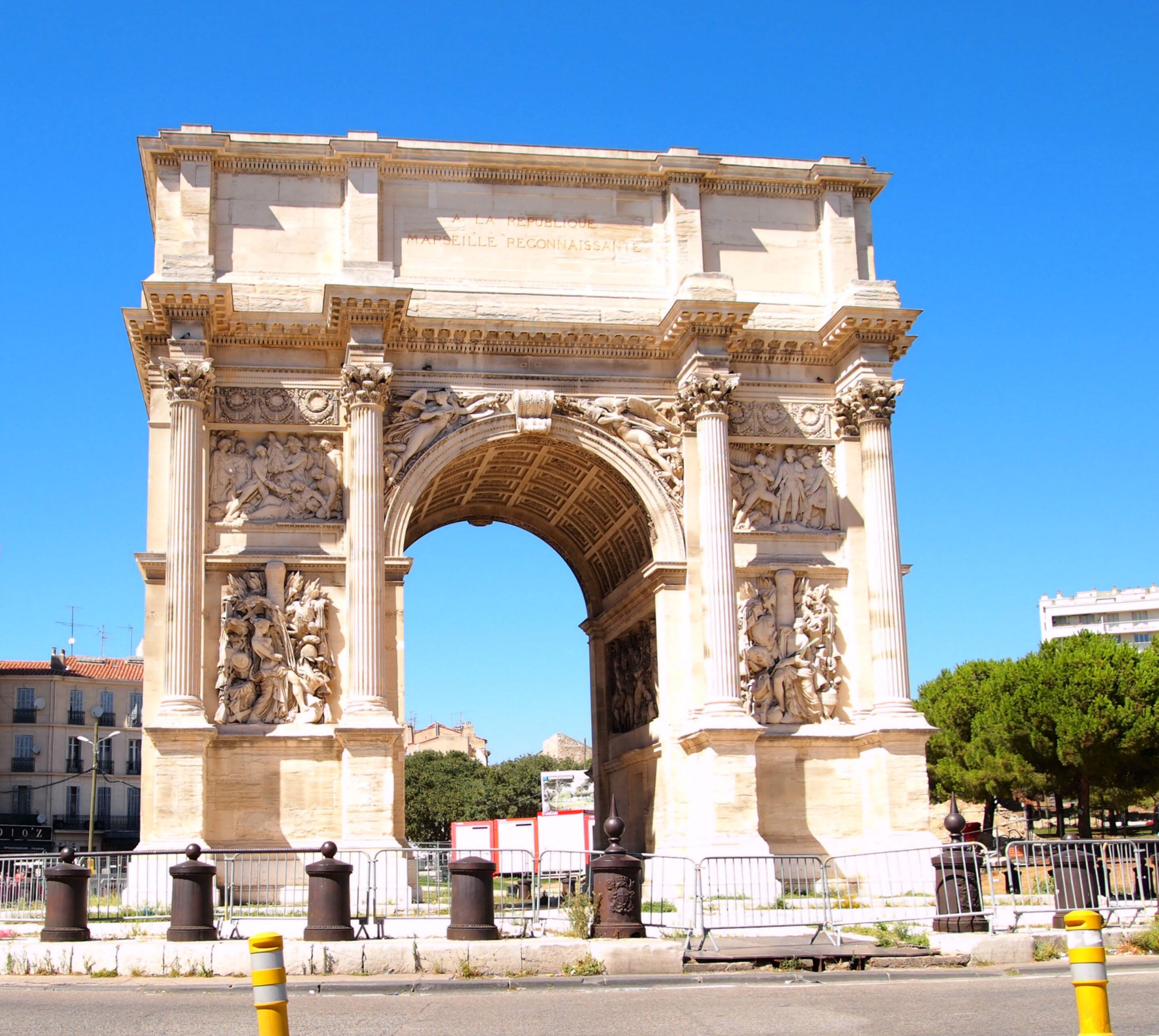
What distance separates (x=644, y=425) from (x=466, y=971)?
14.4 m

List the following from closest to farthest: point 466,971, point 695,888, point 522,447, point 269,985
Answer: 1. point 269,985
2. point 466,971
3. point 695,888
4. point 522,447

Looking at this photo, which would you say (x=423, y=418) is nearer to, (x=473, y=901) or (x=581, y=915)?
(x=581, y=915)

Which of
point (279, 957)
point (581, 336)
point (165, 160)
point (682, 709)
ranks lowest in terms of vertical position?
point (279, 957)

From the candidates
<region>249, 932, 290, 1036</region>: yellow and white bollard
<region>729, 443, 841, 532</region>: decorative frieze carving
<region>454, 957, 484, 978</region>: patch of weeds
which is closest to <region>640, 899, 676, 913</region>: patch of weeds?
<region>454, 957, 484, 978</region>: patch of weeds

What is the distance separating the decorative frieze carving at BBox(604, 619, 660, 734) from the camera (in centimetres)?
2797

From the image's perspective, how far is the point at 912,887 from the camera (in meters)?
21.6

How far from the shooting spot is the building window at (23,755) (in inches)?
2349

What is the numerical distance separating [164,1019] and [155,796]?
492 inches

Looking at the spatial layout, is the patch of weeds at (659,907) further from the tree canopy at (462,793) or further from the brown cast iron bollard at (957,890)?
the tree canopy at (462,793)

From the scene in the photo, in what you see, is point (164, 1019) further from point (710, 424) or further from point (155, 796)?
point (710, 424)

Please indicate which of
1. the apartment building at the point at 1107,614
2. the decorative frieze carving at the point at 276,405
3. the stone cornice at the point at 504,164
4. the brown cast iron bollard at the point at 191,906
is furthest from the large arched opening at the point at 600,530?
the apartment building at the point at 1107,614

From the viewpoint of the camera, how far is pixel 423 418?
2603 centimetres

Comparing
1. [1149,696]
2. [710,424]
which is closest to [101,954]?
[710,424]

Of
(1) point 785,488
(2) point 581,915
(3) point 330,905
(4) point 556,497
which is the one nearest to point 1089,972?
(2) point 581,915
